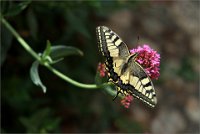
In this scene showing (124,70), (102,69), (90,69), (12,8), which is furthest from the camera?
(90,69)

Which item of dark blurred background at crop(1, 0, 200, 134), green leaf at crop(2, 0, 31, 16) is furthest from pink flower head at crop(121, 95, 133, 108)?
green leaf at crop(2, 0, 31, 16)

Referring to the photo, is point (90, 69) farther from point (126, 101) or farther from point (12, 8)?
point (126, 101)

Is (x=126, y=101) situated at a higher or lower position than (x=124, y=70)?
lower

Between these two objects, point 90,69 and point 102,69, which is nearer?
point 102,69

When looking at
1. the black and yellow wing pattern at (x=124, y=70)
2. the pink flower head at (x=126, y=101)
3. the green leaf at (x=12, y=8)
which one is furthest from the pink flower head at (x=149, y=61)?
the green leaf at (x=12, y=8)

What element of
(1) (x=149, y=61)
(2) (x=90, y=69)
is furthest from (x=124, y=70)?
(2) (x=90, y=69)

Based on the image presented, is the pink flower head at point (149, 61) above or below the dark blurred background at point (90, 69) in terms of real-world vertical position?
above

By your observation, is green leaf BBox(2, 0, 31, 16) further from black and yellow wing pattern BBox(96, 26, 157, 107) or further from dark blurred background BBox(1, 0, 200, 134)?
black and yellow wing pattern BBox(96, 26, 157, 107)

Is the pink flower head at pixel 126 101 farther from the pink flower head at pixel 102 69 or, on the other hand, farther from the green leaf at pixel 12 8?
the green leaf at pixel 12 8
